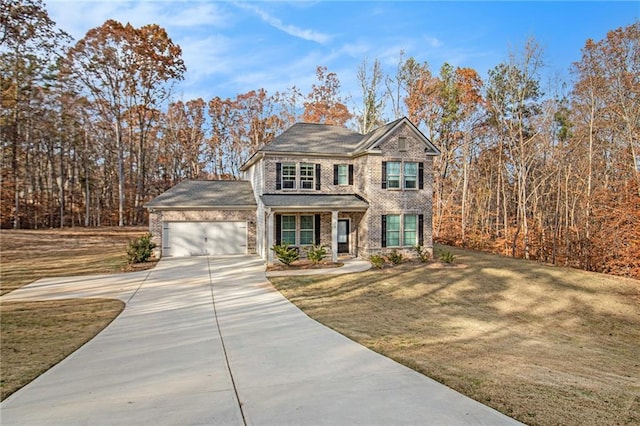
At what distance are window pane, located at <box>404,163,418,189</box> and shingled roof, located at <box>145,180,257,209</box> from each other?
7823 millimetres

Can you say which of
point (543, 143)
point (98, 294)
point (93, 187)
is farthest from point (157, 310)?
point (93, 187)

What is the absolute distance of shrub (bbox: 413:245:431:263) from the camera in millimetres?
18184

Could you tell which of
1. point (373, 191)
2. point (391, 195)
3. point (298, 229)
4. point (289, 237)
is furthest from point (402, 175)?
point (289, 237)

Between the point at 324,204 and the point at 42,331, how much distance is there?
38.6ft

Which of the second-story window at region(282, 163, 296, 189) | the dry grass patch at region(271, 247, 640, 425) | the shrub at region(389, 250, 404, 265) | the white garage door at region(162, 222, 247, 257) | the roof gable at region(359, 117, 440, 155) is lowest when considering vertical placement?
the dry grass patch at region(271, 247, 640, 425)

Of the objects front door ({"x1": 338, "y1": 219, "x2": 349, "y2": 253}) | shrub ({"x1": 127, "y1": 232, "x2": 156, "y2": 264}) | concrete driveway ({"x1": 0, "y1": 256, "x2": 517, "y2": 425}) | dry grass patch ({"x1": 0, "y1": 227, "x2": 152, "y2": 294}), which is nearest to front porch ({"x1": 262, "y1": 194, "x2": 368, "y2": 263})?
front door ({"x1": 338, "y1": 219, "x2": 349, "y2": 253})

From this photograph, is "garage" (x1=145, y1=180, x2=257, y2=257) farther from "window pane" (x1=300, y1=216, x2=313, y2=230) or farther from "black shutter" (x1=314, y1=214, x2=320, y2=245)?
"black shutter" (x1=314, y1=214, x2=320, y2=245)

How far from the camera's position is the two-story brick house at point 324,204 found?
60.9 ft

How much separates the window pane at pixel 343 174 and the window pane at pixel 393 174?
230 cm

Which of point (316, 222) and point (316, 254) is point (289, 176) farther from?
point (316, 254)

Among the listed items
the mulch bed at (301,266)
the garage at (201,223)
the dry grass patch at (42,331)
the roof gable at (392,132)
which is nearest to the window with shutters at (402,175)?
the roof gable at (392,132)

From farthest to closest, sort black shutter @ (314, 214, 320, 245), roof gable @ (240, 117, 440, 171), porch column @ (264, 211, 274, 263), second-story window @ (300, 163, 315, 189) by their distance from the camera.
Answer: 1. second-story window @ (300, 163, 315, 189)
2. black shutter @ (314, 214, 320, 245)
3. roof gable @ (240, 117, 440, 171)
4. porch column @ (264, 211, 274, 263)

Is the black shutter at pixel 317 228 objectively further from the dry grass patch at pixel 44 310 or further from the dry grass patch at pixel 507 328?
the dry grass patch at pixel 44 310

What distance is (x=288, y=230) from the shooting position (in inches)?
750
